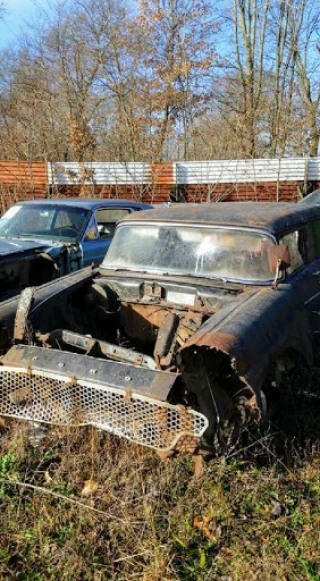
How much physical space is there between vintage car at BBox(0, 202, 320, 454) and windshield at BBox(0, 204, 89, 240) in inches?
86.3

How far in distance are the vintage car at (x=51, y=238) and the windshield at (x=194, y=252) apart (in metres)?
1.67

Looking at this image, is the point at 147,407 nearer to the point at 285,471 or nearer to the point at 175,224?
the point at 285,471

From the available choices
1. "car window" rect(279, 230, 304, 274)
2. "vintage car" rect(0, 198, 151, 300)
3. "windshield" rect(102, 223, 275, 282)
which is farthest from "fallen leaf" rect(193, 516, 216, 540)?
"vintage car" rect(0, 198, 151, 300)

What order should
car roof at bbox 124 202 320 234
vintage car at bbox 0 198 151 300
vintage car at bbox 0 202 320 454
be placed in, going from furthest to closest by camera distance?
vintage car at bbox 0 198 151 300 < car roof at bbox 124 202 320 234 < vintage car at bbox 0 202 320 454

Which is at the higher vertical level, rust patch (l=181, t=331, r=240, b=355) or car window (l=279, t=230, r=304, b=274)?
car window (l=279, t=230, r=304, b=274)

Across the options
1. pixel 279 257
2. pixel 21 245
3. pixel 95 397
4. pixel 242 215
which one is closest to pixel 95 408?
pixel 95 397

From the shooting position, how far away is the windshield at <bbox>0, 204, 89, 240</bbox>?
690 centimetres

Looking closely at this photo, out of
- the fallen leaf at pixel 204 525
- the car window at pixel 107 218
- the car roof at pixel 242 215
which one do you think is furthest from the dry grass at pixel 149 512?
the car window at pixel 107 218

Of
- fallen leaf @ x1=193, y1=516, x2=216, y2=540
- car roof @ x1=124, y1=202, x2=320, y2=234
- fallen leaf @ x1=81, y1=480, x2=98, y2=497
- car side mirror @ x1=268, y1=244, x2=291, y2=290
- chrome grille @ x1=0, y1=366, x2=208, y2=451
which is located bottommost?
fallen leaf @ x1=193, y1=516, x2=216, y2=540

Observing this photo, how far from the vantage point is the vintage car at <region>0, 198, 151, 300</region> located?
5988 millimetres

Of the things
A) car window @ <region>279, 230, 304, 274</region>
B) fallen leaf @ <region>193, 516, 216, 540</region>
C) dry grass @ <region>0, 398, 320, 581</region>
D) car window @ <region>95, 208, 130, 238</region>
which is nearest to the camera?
dry grass @ <region>0, 398, 320, 581</region>

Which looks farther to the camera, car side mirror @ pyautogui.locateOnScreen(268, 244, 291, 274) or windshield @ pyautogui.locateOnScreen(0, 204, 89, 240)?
windshield @ pyautogui.locateOnScreen(0, 204, 89, 240)

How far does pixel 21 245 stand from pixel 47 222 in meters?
1.04

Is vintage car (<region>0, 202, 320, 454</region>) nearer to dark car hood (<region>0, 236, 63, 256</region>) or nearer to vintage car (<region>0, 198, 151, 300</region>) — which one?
dark car hood (<region>0, 236, 63, 256</region>)
